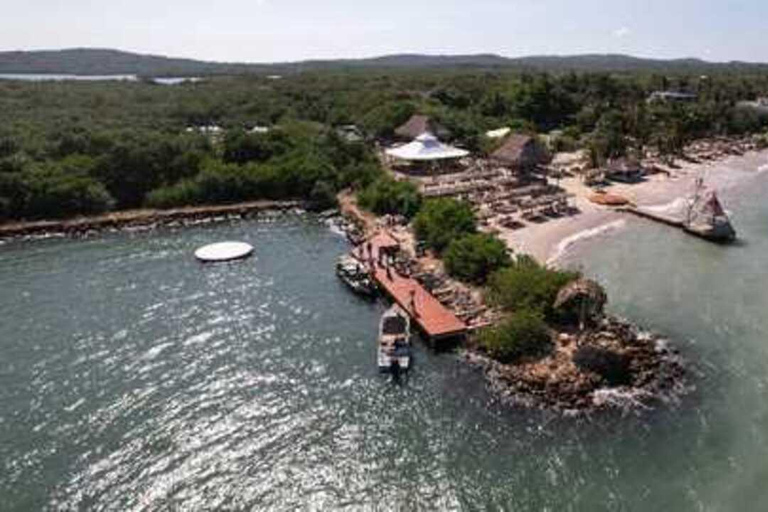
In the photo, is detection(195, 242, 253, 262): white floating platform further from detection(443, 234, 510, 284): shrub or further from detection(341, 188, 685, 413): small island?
detection(443, 234, 510, 284): shrub

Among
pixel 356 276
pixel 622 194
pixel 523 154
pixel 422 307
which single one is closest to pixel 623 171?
pixel 622 194

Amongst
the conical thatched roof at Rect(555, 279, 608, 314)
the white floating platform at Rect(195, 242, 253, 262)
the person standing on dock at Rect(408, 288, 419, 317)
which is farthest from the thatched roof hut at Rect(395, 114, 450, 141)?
the conical thatched roof at Rect(555, 279, 608, 314)

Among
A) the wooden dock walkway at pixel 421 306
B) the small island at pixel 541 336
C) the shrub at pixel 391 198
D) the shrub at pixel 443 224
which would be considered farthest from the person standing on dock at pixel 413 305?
the shrub at pixel 391 198

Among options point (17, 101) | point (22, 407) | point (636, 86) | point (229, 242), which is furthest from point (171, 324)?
point (636, 86)

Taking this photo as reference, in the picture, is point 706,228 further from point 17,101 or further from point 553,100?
point 17,101

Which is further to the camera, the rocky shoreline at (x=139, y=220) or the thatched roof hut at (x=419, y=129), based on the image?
the thatched roof hut at (x=419, y=129)

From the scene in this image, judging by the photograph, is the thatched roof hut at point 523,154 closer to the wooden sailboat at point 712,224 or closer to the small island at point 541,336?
the wooden sailboat at point 712,224
